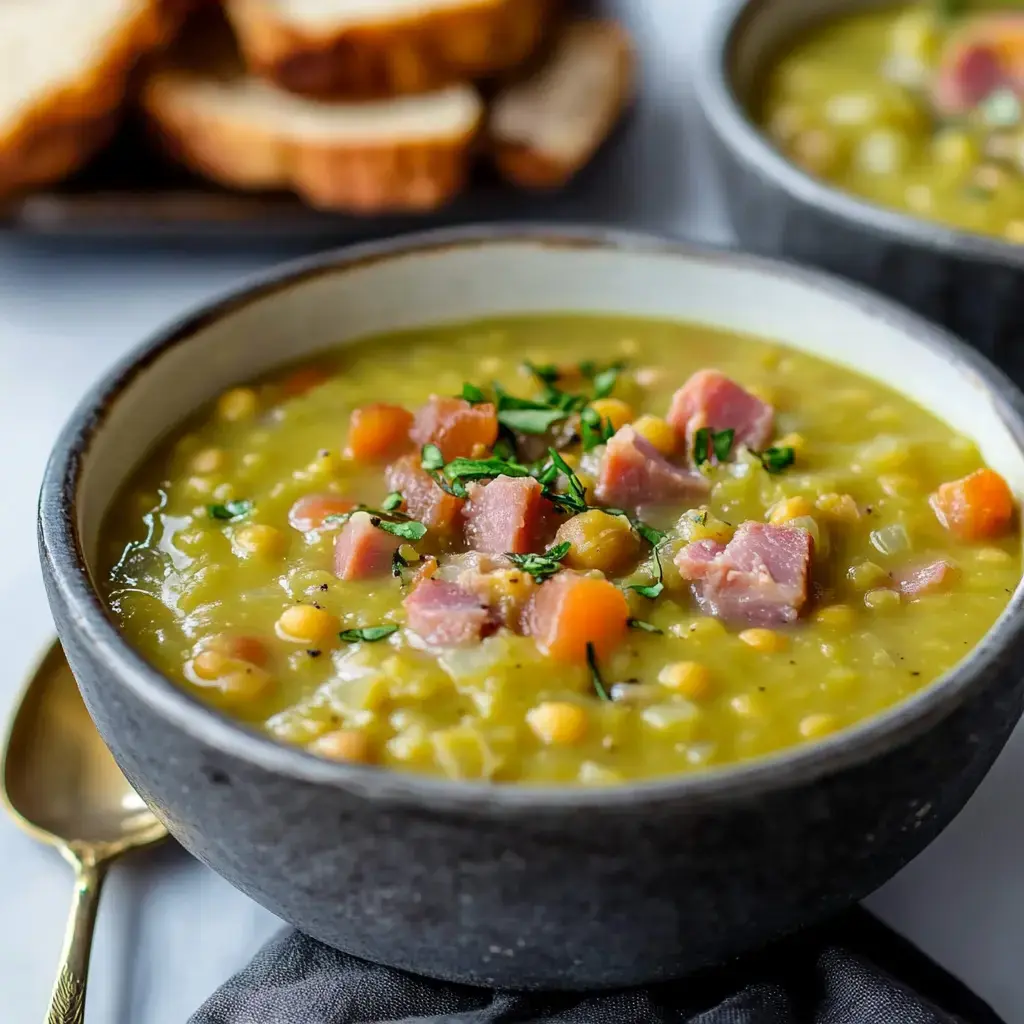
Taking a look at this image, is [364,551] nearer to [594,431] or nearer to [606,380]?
[594,431]

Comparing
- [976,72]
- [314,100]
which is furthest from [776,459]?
[314,100]

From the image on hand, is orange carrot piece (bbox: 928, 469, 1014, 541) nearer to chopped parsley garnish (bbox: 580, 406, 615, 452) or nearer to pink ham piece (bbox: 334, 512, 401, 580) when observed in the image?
chopped parsley garnish (bbox: 580, 406, 615, 452)

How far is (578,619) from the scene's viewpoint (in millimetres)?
2428

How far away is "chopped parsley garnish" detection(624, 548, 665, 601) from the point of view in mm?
2570

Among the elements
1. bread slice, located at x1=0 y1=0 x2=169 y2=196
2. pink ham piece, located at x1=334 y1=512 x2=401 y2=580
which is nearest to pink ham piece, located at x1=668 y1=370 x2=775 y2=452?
pink ham piece, located at x1=334 y1=512 x2=401 y2=580

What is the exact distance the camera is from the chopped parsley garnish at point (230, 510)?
113 inches

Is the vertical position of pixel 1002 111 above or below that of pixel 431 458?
below

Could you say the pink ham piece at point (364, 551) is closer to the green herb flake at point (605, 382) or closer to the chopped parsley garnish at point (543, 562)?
the chopped parsley garnish at point (543, 562)

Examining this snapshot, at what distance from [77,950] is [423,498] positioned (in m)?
1.03

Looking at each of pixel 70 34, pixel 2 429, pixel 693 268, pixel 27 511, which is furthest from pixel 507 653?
pixel 70 34

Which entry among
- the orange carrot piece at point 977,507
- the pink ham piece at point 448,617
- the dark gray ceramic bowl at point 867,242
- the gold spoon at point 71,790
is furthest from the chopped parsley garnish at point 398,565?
the dark gray ceramic bowl at point 867,242

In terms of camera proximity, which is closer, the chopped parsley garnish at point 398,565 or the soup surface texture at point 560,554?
the soup surface texture at point 560,554

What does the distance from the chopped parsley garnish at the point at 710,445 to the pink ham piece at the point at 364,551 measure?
26.6 inches

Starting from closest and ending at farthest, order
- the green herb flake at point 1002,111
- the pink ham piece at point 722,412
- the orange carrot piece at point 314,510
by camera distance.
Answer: the orange carrot piece at point 314,510 < the pink ham piece at point 722,412 < the green herb flake at point 1002,111
